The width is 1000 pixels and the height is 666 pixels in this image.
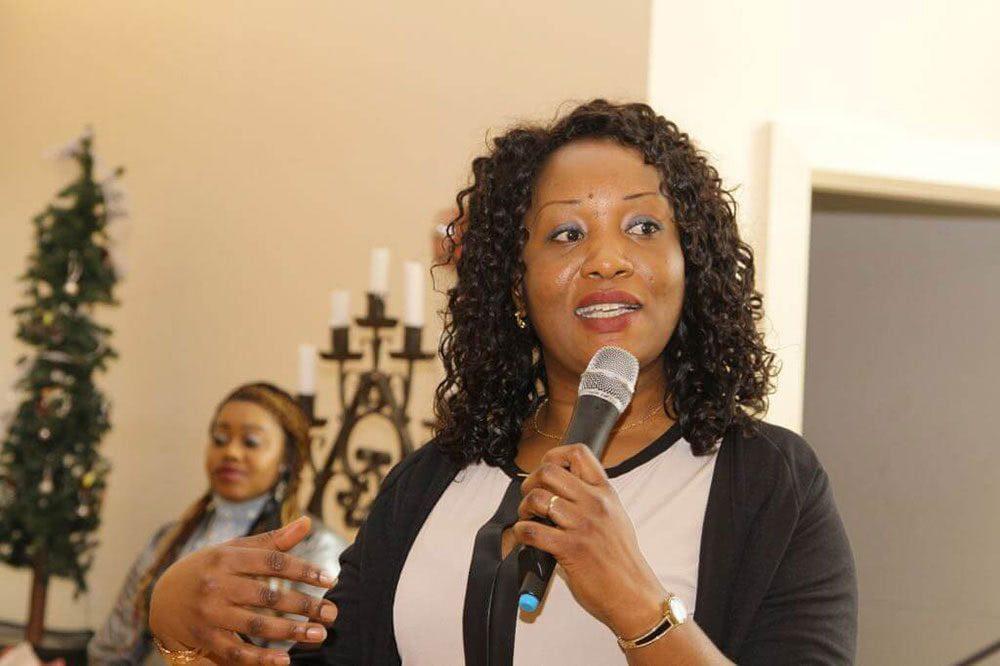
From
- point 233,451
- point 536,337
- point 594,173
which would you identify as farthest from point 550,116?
point 594,173

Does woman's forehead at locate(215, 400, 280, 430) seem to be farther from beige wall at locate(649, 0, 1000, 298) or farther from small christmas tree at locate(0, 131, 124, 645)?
beige wall at locate(649, 0, 1000, 298)

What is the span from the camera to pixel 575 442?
135 cm

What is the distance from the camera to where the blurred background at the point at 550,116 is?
3615 mm

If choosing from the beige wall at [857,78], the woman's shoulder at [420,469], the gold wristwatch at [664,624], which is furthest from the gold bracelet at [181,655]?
the beige wall at [857,78]

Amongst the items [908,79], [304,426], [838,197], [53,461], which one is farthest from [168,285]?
[908,79]

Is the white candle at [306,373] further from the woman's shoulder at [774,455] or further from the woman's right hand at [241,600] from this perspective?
the woman's shoulder at [774,455]

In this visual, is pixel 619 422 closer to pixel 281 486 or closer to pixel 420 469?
pixel 420 469

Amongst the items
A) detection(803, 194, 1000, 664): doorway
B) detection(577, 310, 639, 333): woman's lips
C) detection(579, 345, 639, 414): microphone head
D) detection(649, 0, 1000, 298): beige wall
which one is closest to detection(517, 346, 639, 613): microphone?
detection(579, 345, 639, 414): microphone head

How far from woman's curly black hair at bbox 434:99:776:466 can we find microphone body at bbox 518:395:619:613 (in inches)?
11.5

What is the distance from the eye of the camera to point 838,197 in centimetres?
404

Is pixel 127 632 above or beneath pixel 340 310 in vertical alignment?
beneath

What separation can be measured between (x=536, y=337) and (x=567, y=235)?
0.23m

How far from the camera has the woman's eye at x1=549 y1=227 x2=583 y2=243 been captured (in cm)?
169

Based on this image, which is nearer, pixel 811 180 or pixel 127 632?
pixel 811 180
